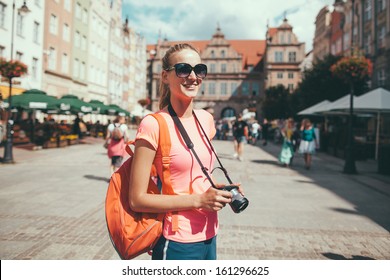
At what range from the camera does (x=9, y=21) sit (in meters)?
19.9

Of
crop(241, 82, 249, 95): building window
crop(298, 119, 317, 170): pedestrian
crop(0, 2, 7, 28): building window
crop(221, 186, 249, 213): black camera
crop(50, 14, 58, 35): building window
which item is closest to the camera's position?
crop(221, 186, 249, 213): black camera

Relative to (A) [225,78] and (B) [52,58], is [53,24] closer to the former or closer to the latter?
(B) [52,58]

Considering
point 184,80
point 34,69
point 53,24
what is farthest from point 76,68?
point 184,80

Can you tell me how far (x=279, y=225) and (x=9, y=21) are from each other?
71.7ft

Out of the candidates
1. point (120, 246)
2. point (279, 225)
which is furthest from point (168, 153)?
point (279, 225)

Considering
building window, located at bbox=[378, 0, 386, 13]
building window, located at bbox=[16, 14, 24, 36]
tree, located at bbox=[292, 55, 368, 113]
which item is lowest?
tree, located at bbox=[292, 55, 368, 113]

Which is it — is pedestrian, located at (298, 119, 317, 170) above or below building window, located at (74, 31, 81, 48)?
below

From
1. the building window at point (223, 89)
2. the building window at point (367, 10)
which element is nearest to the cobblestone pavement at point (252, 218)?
the building window at point (367, 10)

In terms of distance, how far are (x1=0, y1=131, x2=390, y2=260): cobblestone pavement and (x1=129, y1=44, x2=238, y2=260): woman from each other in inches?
88.1

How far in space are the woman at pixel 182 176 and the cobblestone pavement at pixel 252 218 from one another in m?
2.24

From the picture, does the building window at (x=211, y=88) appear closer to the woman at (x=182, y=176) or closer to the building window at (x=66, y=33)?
the building window at (x=66, y=33)

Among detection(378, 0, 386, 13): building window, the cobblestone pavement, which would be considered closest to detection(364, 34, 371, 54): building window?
detection(378, 0, 386, 13): building window

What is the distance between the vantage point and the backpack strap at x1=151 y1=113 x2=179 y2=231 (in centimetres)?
140

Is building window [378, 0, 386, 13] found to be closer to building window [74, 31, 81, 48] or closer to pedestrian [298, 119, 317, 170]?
pedestrian [298, 119, 317, 170]
